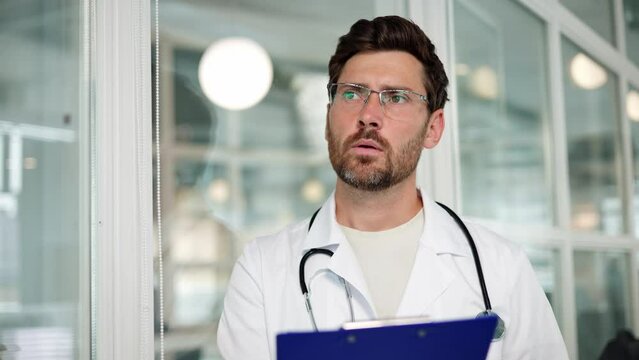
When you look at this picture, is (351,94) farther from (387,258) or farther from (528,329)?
(528,329)

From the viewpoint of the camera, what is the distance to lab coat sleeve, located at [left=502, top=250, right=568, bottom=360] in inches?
63.6

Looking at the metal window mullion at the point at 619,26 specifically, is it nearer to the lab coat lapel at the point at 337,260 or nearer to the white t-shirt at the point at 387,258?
the white t-shirt at the point at 387,258

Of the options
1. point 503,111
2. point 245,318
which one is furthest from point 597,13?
point 245,318

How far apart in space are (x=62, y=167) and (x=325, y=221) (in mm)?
567

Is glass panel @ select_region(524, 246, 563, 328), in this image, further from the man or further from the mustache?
the mustache

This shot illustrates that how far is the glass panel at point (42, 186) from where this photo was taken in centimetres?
133

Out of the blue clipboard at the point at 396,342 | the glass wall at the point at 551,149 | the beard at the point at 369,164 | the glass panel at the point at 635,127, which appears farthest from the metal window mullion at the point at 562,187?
the blue clipboard at the point at 396,342

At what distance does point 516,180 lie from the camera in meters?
2.46

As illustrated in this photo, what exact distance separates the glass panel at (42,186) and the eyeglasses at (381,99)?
1.83 ft

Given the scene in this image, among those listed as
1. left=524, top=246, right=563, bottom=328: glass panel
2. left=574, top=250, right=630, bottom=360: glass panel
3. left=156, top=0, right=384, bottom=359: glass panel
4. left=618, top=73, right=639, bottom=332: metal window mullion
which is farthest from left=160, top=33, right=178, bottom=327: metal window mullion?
left=618, top=73, right=639, bottom=332: metal window mullion

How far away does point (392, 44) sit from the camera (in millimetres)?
1707

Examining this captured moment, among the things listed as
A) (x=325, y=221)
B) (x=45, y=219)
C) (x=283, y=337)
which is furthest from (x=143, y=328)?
(x=283, y=337)

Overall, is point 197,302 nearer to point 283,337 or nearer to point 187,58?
point 187,58

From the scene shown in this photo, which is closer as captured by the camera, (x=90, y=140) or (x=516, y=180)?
(x=90, y=140)
